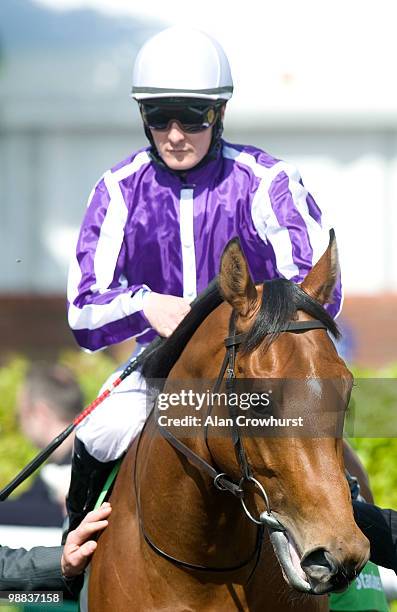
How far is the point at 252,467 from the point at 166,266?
1141 millimetres

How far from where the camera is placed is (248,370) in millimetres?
2883

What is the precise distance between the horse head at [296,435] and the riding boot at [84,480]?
79 cm

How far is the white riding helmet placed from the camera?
3.75 meters

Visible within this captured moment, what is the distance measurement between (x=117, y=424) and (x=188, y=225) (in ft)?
2.27

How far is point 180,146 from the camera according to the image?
3.79 m

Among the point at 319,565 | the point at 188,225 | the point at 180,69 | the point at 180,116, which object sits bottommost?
the point at 319,565

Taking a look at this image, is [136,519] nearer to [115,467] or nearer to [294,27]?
[115,467]

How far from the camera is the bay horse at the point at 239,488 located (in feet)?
8.96

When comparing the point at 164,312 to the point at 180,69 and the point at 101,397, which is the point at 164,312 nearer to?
the point at 101,397

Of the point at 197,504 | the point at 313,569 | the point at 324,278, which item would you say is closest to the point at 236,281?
the point at 324,278

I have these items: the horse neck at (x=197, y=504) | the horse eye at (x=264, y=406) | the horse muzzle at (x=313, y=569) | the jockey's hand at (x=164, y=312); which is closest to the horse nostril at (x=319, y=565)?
the horse muzzle at (x=313, y=569)

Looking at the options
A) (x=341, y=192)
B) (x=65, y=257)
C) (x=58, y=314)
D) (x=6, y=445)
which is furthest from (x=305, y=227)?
(x=65, y=257)

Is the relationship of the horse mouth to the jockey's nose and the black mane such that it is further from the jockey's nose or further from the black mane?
the jockey's nose

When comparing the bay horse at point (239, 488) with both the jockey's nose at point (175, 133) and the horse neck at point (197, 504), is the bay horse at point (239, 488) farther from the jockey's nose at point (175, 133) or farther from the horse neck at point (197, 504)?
the jockey's nose at point (175, 133)
